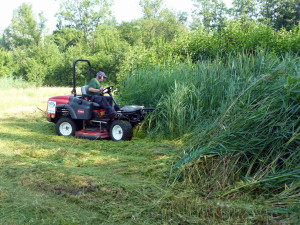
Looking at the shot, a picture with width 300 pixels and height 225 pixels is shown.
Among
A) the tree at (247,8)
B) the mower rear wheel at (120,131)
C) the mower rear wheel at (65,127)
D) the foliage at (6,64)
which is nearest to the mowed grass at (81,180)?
the mower rear wheel at (120,131)

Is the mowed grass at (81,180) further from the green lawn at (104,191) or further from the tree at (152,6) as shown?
the tree at (152,6)

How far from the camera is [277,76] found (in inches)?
187

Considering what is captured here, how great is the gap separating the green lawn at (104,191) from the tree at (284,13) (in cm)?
2999

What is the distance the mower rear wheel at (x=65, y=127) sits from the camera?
310 inches

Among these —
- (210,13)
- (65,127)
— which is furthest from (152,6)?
(65,127)

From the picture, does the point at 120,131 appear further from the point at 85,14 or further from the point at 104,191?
the point at 85,14

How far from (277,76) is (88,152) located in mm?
3209

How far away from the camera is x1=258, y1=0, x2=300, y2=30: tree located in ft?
108

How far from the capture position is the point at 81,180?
4.29 metres

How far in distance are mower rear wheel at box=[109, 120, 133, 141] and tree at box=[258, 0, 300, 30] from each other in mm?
28408

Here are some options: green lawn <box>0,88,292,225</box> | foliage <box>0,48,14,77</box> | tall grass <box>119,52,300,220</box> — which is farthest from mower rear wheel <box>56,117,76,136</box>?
foliage <box>0,48,14,77</box>

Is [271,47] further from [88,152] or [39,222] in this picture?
[39,222]

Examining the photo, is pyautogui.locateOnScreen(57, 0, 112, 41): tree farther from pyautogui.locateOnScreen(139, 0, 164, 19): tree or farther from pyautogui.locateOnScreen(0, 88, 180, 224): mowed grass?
pyautogui.locateOnScreen(0, 88, 180, 224): mowed grass

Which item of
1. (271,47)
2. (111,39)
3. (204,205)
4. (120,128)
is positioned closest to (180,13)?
(111,39)
